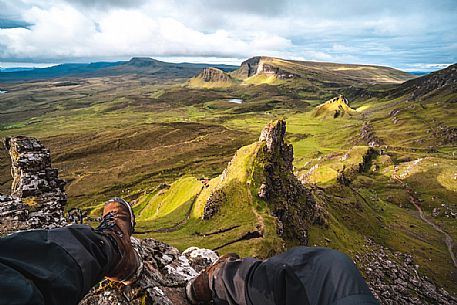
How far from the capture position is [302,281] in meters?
5.88

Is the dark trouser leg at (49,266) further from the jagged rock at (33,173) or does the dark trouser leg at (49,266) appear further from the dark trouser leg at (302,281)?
the jagged rock at (33,173)

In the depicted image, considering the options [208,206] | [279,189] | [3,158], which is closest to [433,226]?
[279,189]

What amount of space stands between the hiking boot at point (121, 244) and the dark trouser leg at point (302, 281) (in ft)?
9.50

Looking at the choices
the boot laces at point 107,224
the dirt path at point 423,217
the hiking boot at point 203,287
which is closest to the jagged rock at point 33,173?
the boot laces at point 107,224

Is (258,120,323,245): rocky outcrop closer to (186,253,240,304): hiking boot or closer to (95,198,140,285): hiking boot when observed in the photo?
(186,253,240,304): hiking boot

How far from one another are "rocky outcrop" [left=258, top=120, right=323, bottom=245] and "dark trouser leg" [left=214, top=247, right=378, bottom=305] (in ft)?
120

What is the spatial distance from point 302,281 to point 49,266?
4.79 meters

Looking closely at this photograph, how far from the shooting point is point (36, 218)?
13.2m

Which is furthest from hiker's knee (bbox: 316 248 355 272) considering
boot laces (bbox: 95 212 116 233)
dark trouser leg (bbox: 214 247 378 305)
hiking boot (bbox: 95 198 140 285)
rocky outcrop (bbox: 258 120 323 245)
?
rocky outcrop (bbox: 258 120 323 245)

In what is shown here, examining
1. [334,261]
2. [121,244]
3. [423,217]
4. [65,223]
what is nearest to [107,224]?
[121,244]

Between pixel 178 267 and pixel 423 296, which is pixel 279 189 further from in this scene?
pixel 178 267

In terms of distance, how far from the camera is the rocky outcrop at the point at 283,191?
148 ft

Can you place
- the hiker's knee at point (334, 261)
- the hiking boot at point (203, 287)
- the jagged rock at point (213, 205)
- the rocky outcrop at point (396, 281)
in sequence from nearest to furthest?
1. the hiker's knee at point (334, 261)
2. the hiking boot at point (203, 287)
3. the jagged rock at point (213, 205)
4. the rocky outcrop at point (396, 281)

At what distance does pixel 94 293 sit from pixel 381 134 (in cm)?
21903
